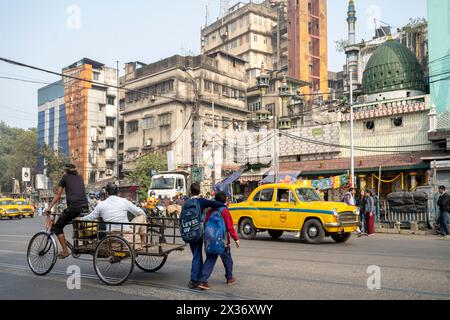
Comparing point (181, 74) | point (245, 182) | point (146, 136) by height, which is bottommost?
point (245, 182)

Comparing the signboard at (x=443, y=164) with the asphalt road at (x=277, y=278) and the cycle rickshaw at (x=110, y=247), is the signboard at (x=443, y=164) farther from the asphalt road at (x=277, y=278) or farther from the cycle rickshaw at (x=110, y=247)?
the cycle rickshaw at (x=110, y=247)

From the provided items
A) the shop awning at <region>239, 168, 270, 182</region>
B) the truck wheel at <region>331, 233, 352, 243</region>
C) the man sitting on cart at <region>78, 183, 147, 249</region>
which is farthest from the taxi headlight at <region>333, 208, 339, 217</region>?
the shop awning at <region>239, 168, 270, 182</region>

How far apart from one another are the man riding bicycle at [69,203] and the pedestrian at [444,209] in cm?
1338

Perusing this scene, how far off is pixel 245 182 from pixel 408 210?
14.5 metres

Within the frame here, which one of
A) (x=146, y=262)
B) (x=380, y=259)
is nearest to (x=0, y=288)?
(x=146, y=262)

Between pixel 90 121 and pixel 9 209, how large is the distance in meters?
25.4

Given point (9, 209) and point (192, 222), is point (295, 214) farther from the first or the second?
point (9, 209)

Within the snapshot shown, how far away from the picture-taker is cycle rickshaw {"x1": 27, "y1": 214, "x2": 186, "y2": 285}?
698 centimetres

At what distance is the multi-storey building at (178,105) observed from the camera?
4512cm

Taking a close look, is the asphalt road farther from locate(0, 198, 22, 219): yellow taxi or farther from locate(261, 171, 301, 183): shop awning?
locate(0, 198, 22, 219): yellow taxi

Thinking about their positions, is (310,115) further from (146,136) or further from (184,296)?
(184,296)

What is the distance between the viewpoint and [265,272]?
8.15 metres

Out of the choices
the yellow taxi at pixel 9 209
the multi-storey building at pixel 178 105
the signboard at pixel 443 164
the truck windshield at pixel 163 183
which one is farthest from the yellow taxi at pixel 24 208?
the signboard at pixel 443 164
